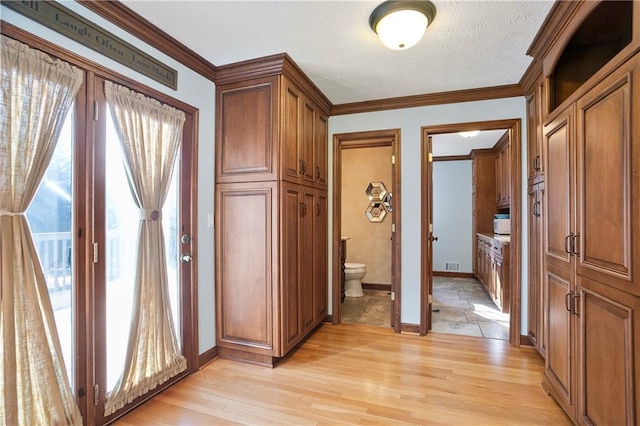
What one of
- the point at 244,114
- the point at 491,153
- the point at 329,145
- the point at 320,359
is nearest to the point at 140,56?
the point at 244,114

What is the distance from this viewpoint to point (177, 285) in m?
2.40

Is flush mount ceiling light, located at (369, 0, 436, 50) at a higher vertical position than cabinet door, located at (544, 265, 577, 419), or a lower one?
higher

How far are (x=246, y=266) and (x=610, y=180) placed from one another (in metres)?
2.33

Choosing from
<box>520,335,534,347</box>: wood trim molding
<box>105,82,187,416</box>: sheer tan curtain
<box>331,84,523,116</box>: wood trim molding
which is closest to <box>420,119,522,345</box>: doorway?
<box>520,335,534,347</box>: wood trim molding

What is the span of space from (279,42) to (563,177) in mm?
2030

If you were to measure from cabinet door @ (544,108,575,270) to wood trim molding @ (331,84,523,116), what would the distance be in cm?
110

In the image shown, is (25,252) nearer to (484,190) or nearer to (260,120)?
(260,120)

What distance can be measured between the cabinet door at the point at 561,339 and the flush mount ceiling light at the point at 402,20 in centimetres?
169

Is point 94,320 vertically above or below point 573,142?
below

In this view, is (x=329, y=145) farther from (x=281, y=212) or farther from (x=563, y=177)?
(x=563, y=177)

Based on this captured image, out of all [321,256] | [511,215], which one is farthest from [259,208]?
[511,215]

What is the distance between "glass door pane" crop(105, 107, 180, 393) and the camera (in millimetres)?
1897

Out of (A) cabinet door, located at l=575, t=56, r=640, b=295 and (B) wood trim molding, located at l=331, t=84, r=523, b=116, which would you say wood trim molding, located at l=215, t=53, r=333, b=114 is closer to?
(B) wood trim molding, located at l=331, t=84, r=523, b=116

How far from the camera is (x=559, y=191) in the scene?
6.31 feet
